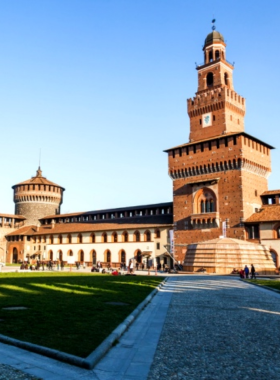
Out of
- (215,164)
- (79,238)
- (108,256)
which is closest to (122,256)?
(108,256)

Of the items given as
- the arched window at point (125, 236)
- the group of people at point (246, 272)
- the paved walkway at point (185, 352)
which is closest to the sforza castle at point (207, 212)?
the arched window at point (125, 236)

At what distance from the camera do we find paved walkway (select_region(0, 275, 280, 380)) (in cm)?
593

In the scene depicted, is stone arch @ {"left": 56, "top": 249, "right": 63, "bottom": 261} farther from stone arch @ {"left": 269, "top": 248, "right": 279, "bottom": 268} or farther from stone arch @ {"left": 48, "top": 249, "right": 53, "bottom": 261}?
stone arch @ {"left": 269, "top": 248, "right": 279, "bottom": 268}

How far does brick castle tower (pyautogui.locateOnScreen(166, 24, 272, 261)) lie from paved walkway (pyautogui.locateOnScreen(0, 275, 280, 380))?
3769 centimetres

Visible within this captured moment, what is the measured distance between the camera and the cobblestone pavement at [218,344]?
20.0ft

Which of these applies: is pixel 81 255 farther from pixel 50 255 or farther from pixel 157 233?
pixel 157 233

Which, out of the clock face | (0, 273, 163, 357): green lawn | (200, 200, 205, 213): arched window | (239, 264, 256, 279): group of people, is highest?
the clock face

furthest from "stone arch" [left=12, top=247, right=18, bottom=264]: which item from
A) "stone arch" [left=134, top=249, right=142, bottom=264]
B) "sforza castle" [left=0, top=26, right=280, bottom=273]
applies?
"stone arch" [left=134, top=249, right=142, bottom=264]

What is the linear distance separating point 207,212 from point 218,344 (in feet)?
143

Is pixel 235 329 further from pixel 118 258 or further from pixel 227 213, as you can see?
pixel 118 258

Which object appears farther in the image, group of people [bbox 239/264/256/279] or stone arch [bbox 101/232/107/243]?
stone arch [bbox 101/232/107/243]

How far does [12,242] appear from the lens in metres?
76.6

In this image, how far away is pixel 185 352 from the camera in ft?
23.8

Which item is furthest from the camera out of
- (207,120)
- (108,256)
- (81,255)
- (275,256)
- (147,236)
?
(81,255)
